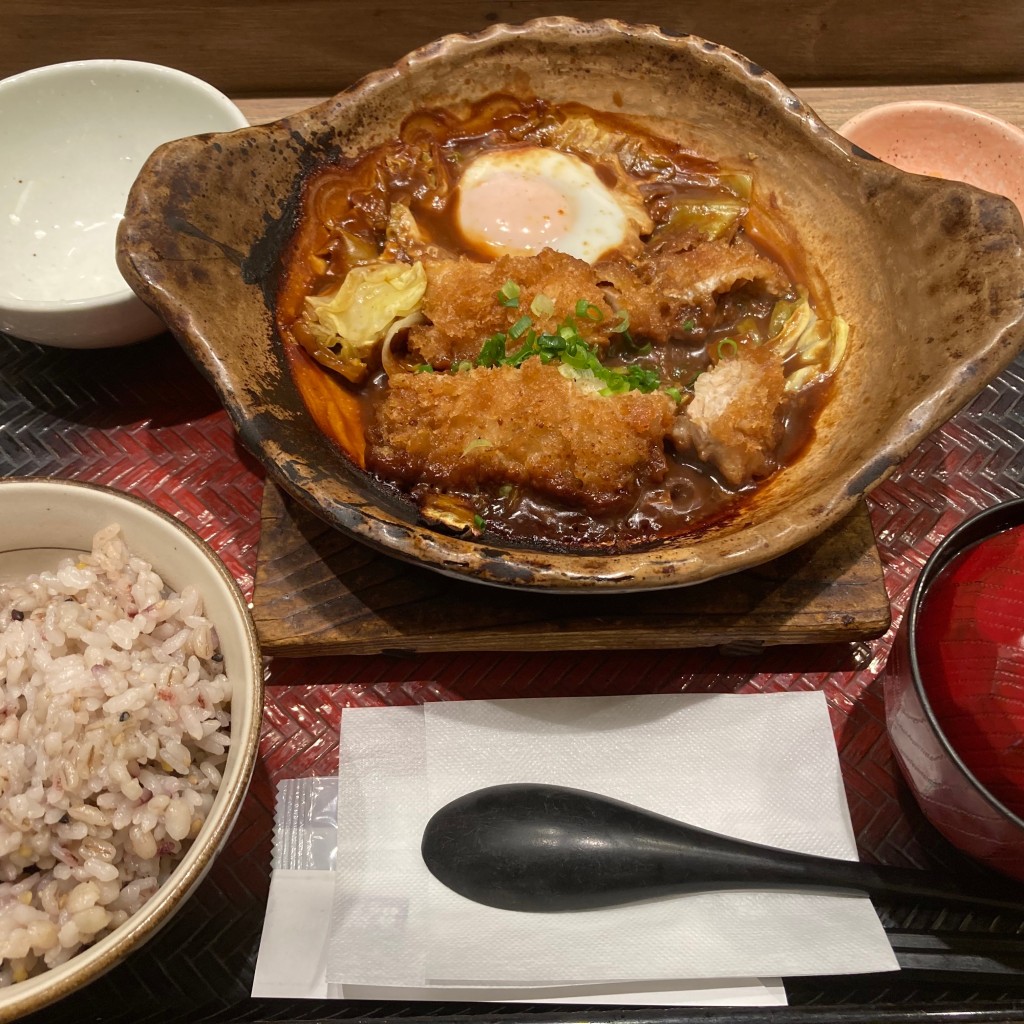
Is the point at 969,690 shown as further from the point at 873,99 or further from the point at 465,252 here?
the point at 873,99

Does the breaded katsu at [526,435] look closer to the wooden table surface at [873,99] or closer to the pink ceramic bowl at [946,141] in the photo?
the pink ceramic bowl at [946,141]

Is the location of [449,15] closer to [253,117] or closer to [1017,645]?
[253,117]

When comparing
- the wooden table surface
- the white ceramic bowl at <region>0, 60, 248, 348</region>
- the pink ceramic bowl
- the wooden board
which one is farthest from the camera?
the wooden table surface

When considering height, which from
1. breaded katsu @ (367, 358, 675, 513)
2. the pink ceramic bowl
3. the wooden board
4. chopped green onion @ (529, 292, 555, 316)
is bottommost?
the wooden board

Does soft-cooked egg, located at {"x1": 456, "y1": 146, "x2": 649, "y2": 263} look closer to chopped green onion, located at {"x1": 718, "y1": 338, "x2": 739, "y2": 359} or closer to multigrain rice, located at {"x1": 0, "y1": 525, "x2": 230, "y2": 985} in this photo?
chopped green onion, located at {"x1": 718, "y1": 338, "x2": 739, "y2": 359}

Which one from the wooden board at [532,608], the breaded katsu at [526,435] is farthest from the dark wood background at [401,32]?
the wooden board at [532,608]

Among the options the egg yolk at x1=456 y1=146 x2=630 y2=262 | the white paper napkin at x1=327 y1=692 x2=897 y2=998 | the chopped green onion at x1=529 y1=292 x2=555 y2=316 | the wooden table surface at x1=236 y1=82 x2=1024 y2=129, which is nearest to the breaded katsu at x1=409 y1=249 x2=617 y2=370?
the chopped green onion at x1=529 y1=292 x2=555 y2=316
